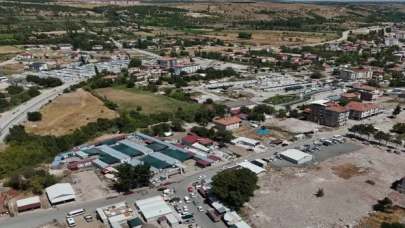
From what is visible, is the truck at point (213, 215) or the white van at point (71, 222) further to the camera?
the truck at point (213, 215)

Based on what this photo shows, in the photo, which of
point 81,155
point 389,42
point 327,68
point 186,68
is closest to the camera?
point 81,155

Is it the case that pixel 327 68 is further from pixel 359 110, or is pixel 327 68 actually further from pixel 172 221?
pixel 172 221

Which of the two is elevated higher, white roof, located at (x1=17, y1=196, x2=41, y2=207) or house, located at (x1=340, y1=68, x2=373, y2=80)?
house, located at (x1=340, y1=68, x2=373, y2=80)

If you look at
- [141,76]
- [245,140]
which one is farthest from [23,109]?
[245,140]

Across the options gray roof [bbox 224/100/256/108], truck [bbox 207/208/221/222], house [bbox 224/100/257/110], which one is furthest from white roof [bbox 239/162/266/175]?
gray roof [bbox 224/100/256/108]

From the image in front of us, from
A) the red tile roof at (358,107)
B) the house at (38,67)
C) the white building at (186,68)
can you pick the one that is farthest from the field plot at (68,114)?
the red tile roof at (358,107)

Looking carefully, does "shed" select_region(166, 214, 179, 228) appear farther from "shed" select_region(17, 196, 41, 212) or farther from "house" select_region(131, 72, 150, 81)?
"house" select_region(131, 72, 150, 81)

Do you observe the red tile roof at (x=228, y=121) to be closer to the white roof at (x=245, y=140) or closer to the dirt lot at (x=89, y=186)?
the white roof at (x=245, y=140)
